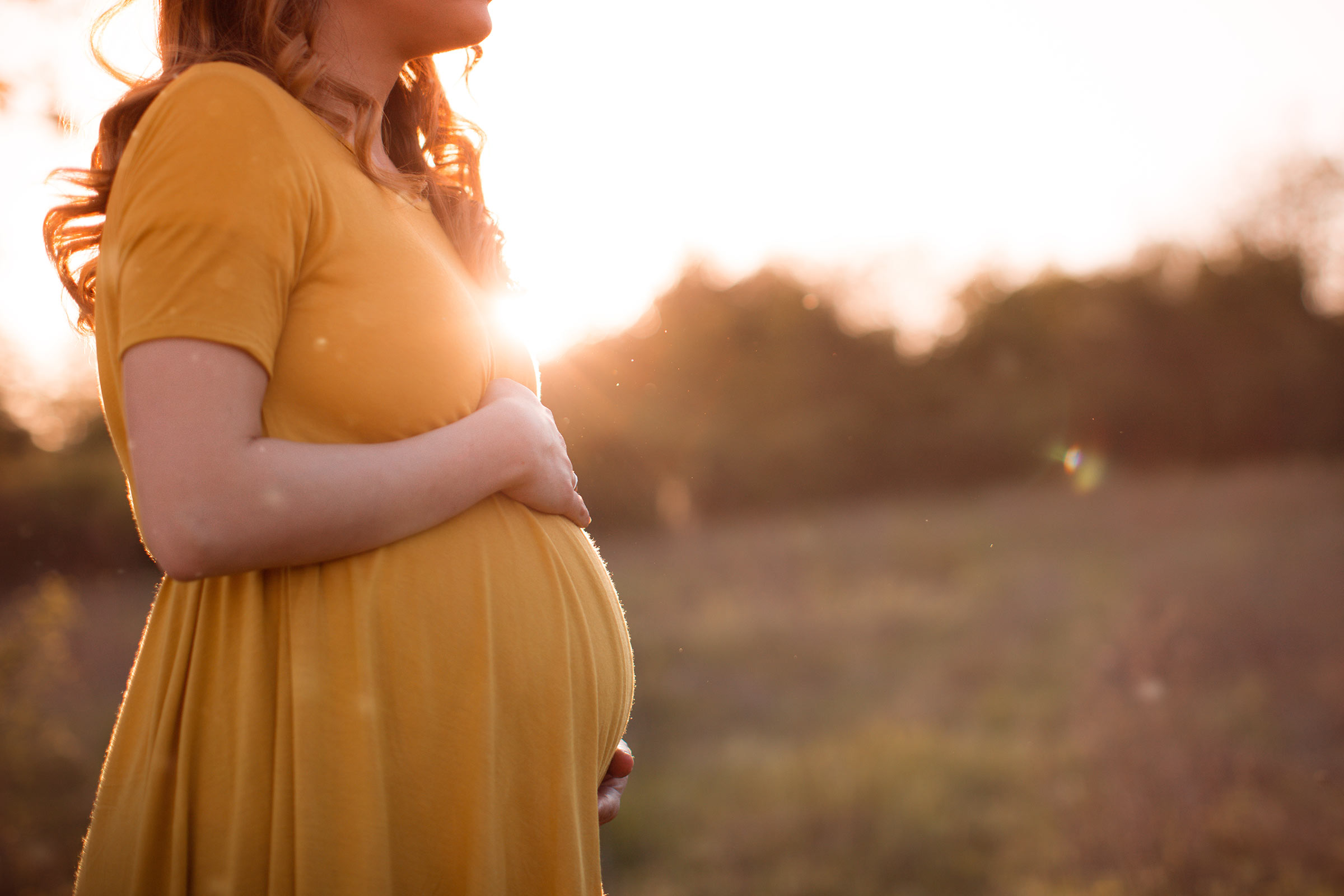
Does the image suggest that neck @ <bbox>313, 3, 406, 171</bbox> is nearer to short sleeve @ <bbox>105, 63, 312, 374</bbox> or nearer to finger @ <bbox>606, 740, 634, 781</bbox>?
short sleeve @ <bbox>105, 63, 312, 374</bbox>

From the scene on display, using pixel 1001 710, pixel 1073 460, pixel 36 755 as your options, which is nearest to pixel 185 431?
pixel 36 755

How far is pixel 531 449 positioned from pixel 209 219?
424mm

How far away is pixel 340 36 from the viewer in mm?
1060

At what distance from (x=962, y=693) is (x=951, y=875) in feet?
8.68

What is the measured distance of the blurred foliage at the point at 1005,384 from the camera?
1428 cm

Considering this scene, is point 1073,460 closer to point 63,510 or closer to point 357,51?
point 63,510

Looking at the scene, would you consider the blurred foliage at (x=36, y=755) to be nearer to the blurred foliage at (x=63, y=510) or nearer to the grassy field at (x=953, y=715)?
the grassy field at (x=953, y=715)

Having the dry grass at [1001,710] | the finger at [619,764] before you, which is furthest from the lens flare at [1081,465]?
the finger at [619,764]

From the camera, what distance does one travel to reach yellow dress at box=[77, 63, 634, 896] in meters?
0.77

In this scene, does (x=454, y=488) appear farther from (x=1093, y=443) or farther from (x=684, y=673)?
(x=1093, y=443)

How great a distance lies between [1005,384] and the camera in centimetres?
1553

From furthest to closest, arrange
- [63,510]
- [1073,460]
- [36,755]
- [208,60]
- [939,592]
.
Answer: [1073,460] → [939,592] → [63,510] → [36,755] → [208,60]

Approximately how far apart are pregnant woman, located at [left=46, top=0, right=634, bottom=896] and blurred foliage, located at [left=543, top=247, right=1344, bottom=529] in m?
11.9

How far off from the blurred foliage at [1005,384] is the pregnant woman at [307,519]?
11.9 m
